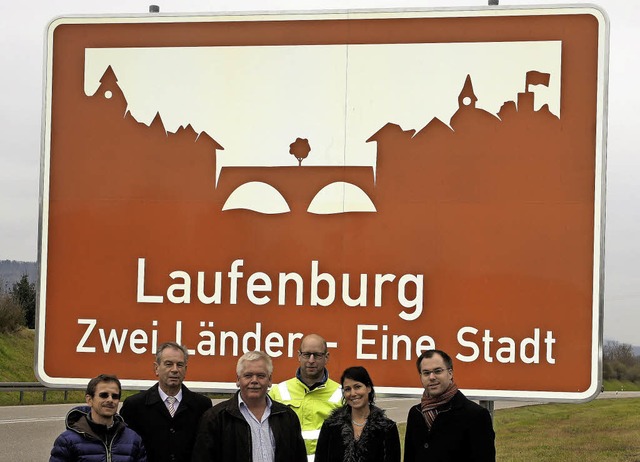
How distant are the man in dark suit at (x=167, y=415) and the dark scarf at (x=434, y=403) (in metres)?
1.27

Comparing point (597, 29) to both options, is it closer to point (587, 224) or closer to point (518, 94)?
point (518, 94)

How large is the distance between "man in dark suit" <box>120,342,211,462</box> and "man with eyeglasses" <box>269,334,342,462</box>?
554 millimetres

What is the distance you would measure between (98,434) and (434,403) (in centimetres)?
166

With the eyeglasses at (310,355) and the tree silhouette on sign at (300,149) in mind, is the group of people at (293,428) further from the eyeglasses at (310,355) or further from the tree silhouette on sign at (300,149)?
the tree silhouette on sign at (300,149)

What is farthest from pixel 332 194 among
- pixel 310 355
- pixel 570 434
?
pixel 570 434

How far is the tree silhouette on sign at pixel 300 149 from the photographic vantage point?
724 centimetres

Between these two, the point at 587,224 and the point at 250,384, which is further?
the point at 587,224

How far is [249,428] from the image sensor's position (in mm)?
5297

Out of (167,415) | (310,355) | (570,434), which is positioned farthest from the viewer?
(570,434)

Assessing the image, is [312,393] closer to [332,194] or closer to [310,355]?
[310,355]

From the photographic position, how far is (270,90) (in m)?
7.37

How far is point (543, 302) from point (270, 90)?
88.6 inches

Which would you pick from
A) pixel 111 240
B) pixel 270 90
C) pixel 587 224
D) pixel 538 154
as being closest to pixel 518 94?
pixel 538 154

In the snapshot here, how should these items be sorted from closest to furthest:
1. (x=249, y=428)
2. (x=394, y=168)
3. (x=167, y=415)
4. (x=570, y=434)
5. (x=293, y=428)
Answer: (x=249, y=428)
(x=293, y=428)
(x=167, y=415)
(x=394, y=168)
(x=570, y=434)
